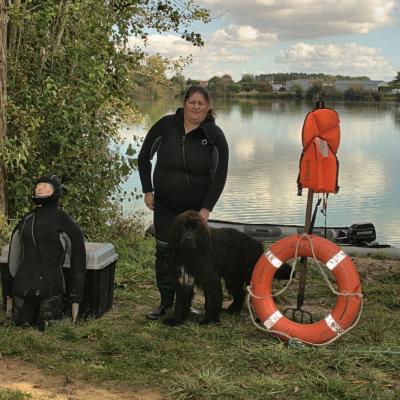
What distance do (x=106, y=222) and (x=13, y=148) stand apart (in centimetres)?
207

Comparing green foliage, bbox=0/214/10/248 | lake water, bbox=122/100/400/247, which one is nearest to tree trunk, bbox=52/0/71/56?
green foliage, bbox=0/214/10/248

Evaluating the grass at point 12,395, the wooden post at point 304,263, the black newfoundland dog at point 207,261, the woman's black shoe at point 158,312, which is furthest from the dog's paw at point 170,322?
the grass at point 12,395

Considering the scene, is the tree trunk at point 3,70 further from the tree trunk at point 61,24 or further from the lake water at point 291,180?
the lake water at point 291,180

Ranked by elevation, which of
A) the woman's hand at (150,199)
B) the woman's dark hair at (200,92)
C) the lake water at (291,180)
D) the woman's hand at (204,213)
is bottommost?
the lake water at (291,180)

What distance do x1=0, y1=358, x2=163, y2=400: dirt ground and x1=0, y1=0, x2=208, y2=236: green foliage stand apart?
300 centimetres

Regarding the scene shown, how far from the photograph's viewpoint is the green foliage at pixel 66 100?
6.23 m

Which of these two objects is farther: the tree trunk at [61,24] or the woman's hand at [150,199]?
the tree trunk at [61,24]

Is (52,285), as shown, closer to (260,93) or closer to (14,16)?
(14,16)

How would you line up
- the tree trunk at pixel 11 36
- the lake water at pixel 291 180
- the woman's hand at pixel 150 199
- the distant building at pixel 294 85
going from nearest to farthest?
the woman's hand at pixel 150 199
the tree trunk at pixel 11 36
the lake water at pixel 291 180
the distant building at pixel 294 85

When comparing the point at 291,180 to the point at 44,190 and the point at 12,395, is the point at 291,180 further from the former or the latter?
the point at 12,395

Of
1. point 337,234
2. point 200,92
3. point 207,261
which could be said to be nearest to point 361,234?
point 337,234

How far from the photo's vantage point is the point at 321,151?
4074 millimetres

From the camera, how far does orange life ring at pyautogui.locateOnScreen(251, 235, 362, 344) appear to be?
3893 mm

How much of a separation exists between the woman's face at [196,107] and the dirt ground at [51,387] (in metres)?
1.97
